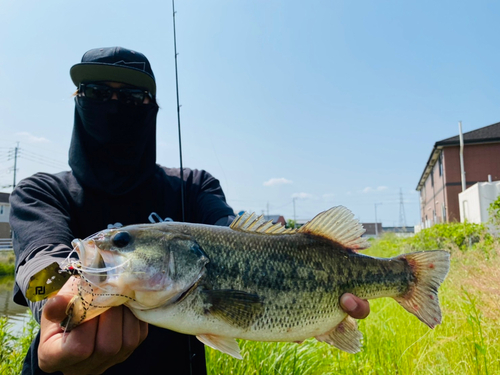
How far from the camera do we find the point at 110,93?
10.2ft

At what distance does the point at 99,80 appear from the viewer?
3.05 m

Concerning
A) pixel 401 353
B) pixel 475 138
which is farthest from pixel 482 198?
pixel 401 353

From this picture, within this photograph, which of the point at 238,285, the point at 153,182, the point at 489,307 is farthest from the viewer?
the point at 489,307

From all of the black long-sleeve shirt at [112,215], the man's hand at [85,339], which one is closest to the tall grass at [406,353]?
the black long-sleeve shirt at [112,215]

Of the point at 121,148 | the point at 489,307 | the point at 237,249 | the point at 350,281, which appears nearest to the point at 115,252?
the point at 237,249

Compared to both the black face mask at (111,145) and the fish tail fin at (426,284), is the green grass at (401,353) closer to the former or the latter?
the fish tail fin at (426,284)

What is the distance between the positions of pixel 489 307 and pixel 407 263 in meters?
3.11

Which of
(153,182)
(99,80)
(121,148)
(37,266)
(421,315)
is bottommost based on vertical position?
(421,315)

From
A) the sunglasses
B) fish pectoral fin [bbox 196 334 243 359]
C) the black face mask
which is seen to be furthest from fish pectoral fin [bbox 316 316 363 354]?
the sunglasses

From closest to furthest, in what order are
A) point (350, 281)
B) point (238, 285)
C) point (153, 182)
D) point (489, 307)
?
point (238, 285) < point (350, 281) < point (153, 182) < point (489, 307)

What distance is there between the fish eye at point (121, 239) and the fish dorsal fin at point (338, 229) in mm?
1134

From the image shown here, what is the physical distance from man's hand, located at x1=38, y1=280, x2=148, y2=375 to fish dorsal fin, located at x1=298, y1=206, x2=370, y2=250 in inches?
48.6

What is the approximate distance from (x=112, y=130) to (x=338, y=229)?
6.73ft

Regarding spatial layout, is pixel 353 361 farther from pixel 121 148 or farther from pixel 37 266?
pixel 37 266
